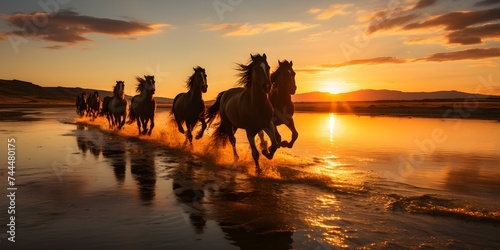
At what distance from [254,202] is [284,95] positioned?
507 cm

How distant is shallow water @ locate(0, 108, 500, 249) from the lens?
4.39 meters

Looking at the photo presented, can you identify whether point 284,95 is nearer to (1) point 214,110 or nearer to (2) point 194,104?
(1) point 214,110

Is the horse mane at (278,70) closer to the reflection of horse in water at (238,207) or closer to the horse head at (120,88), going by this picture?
the reflection of horse in water at (238,207)

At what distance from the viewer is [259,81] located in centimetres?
858

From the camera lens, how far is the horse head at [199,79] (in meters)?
13.2

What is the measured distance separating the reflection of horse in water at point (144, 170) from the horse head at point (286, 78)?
4368 millimetres

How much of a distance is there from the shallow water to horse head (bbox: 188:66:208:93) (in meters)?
2.86

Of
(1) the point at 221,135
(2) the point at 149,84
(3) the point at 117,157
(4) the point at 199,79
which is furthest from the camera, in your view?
(2) the point at 149,84

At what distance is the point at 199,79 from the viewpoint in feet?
44.5

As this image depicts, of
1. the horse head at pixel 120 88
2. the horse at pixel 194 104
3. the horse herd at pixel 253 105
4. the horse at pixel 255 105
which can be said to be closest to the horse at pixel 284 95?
the horse herd at pixel 253 105

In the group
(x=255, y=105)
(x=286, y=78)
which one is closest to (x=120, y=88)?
(x=286, y=78)

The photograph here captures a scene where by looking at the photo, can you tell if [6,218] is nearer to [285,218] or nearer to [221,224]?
[221,224]

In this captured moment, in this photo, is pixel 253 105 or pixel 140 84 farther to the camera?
pixel 140 84

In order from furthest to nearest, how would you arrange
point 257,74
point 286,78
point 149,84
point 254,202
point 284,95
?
point 149,84, point 284,95, point 286,78, point 257,74, point 254,202
